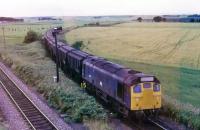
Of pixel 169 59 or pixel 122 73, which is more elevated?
pixel 122 73

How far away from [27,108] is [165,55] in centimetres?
Result: 3202

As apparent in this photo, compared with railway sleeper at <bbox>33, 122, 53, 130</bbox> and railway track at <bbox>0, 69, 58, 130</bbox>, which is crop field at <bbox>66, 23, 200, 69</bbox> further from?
railway sleeper at <bbox>33, 122, 53, 130</bbox>

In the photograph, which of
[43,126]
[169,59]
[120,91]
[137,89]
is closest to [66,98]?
[43,126]

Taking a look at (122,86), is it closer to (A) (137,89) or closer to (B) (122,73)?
(B) (122,73)

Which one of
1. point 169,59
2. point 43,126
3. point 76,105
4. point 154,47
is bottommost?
point 169,59

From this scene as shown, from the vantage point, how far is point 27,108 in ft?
89.9

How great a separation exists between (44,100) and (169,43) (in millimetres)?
40003

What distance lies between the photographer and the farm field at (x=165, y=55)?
3505 centimetres

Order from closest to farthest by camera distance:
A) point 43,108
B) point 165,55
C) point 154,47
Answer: point 43,108 < point 165,55 < point 154,47

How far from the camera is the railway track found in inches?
909

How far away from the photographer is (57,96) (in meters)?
28.3

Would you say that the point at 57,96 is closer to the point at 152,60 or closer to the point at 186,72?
the point at 186,72

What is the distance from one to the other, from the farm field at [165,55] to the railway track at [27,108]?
935cm

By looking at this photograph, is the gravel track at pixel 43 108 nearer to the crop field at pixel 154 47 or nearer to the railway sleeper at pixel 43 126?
the railway sleeper at pixel 43 126
